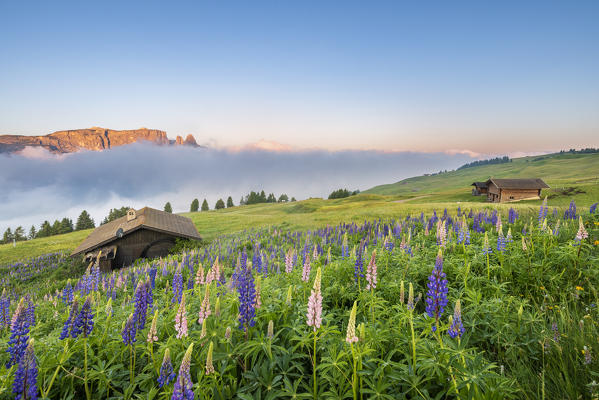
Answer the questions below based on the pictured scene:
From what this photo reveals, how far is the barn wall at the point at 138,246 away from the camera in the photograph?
29234 millimetres

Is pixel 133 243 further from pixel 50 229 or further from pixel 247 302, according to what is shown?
pixel 50 229

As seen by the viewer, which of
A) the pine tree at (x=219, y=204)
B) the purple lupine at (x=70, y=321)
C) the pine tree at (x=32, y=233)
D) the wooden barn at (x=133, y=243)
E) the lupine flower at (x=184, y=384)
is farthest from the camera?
the pine tree at (x=219, y=204)

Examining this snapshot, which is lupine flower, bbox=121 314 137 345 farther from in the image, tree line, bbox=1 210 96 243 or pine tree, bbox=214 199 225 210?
pine tree, bbox=214 199 225 210

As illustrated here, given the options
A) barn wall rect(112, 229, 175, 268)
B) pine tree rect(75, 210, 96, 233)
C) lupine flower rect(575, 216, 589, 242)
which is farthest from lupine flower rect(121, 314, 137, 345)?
pine tree rect(75, 210, 96, 233)

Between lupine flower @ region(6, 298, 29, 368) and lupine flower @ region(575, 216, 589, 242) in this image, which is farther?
lupine flower @ region(575, 216, 589, 242)

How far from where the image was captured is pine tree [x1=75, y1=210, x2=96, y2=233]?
309ft

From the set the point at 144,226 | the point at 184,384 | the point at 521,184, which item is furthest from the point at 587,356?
the point at 521,184

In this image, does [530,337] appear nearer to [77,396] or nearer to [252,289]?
[252,289]

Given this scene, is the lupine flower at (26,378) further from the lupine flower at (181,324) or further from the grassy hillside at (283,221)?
the grassy hillside at (283,221)

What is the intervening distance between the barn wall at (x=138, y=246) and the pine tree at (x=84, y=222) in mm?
85018

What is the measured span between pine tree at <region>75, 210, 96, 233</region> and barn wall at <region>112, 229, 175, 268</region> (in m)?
85.0

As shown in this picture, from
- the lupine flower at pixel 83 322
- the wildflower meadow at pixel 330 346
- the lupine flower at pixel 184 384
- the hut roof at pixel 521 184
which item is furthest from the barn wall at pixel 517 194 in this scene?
the lupine flower at pixel 83 322

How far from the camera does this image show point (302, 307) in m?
4.74

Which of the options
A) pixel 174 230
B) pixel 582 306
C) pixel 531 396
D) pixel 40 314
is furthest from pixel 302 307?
pixel 174 230
